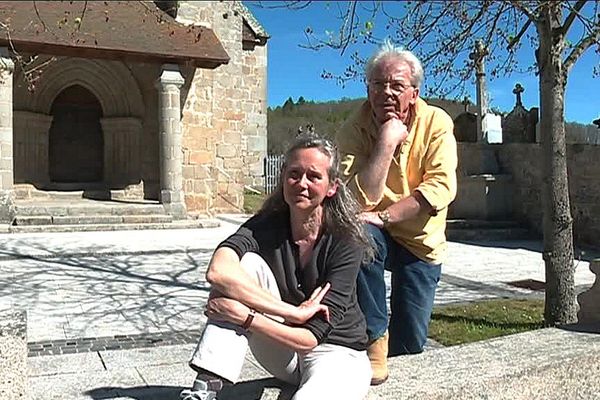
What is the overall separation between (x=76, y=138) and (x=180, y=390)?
589 inches

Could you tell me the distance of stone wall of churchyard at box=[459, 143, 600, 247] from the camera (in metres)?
10.7

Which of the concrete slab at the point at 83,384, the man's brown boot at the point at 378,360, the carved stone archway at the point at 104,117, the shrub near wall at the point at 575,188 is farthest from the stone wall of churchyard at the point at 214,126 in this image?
the man's brown boot at the point at 378,360

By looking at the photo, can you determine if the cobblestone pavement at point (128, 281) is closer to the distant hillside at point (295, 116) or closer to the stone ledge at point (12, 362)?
the stone ledge at point (12, 362)

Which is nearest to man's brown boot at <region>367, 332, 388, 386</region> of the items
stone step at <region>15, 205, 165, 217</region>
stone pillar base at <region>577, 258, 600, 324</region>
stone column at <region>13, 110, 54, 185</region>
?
stone pillar base at <region>577, 258, 600, 324</region>

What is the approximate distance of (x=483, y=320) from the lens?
5.44 metres

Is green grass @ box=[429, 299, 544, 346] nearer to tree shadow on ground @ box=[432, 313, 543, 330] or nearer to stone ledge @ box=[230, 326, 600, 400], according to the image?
tree shadow on ground @ box=[432, 313, 543, 330]

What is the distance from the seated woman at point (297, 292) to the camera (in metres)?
2.32

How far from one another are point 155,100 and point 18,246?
665cm

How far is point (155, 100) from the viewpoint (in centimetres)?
1605

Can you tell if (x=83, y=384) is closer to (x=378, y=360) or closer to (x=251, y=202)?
(x=378, y=360)

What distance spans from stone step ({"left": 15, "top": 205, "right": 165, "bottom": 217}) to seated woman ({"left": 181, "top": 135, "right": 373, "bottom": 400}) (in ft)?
37.5

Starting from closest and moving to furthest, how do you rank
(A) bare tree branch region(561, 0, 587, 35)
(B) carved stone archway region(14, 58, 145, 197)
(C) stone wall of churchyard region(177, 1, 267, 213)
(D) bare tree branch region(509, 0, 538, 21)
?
(D) bare tree branch region(509, 0, 538, 21) → (A) bare tree branch region(561, 0, 587, 35) → (B) carved stone archway region(14, 58, 145, 197) → (C) stone wall of churchyard region(177, 1, 267, 213)

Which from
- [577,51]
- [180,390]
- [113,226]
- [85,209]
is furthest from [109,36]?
[180,390]

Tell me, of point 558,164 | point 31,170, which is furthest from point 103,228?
point 558,164
